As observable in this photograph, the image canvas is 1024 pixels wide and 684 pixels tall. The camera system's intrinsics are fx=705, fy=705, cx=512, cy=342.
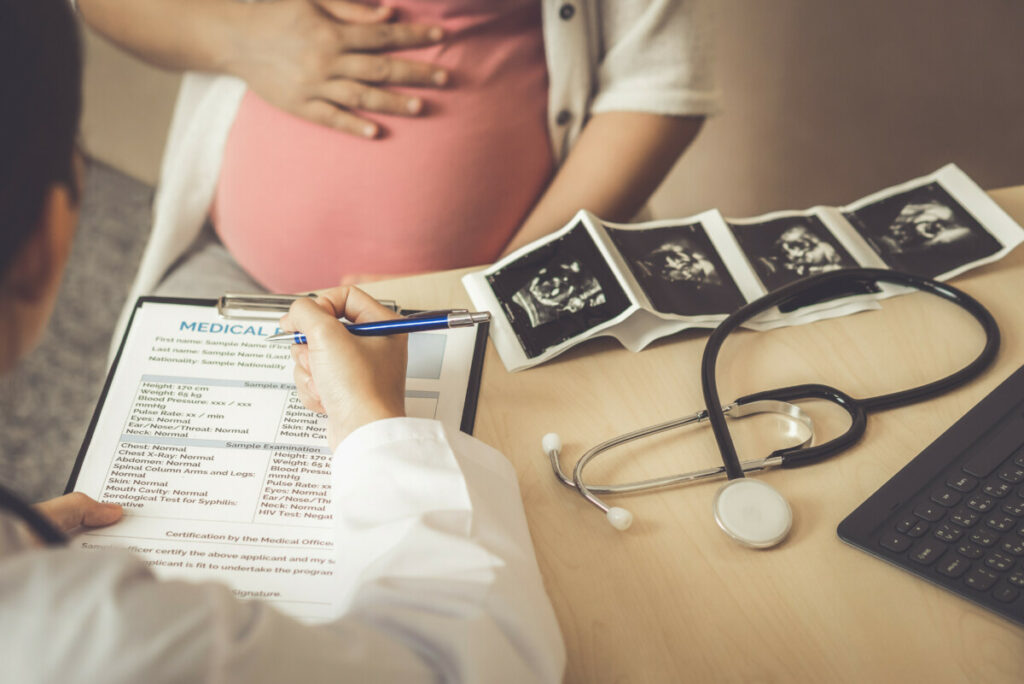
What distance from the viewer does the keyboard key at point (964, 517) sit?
500mm

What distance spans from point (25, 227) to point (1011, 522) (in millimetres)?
626

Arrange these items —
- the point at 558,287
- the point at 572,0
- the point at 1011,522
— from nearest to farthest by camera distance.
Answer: the point at 1011,522 → the point at 558,287 → the point at 572,0

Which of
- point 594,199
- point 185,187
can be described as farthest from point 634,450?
point 185,187

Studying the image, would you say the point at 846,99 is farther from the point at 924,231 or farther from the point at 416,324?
the point at 416,324

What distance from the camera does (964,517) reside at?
0.50m

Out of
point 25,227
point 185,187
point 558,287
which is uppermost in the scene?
point 25,227

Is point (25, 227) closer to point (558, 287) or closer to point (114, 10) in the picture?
point (558, 287)

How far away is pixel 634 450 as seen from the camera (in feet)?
1.90

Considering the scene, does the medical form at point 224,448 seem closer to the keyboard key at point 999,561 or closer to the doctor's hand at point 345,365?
the doctor's hand at point 345,365

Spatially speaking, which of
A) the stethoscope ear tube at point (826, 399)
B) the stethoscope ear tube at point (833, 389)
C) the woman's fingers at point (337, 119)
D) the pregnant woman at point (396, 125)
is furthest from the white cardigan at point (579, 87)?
the stethoscope ear tube at point (826, 399)

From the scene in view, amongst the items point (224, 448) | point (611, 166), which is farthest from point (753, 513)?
point (611, 166)

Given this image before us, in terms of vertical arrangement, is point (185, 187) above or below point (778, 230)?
below

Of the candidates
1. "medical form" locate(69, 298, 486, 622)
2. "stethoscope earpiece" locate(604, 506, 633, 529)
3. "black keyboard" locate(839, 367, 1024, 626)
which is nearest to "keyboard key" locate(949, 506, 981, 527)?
"black keyboard" locate(839, 367, 1024, 626)

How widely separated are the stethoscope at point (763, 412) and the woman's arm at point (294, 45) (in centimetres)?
49
